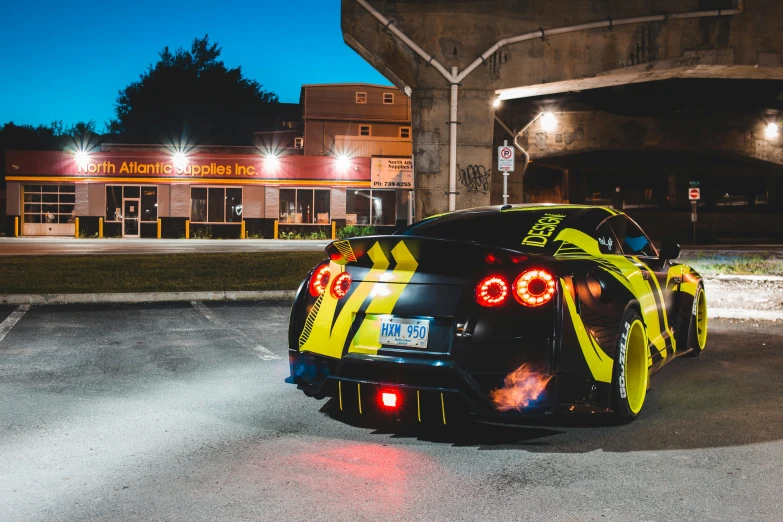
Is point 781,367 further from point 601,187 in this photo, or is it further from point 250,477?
point 601,187

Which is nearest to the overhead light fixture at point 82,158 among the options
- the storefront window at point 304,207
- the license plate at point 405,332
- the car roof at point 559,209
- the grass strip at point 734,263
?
the storefront window at point 304,207

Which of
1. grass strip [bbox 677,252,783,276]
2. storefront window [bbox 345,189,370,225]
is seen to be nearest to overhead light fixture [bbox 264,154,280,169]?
storefront window [bbox 345,189,370,225]

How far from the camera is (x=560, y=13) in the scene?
1772 cm

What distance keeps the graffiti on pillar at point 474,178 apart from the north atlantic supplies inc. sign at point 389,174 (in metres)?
23.0

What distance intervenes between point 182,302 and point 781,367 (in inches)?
319

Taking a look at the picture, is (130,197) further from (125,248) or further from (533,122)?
(533,122)

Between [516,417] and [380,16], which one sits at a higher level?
[380,16]

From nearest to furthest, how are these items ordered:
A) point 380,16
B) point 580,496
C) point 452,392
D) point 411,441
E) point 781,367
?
point 580,496 → point 452,392 → point 411,441 → point 781,367 → point 380,16

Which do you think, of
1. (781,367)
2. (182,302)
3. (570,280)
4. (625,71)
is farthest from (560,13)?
(570,280)

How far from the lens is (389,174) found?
41.2 meters

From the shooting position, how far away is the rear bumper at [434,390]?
4242 millimetres

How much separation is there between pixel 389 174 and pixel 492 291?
37.2 meters

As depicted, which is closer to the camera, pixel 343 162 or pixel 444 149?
pixel 444 149

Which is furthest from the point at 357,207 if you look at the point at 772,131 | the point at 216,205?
the point at 772,131
